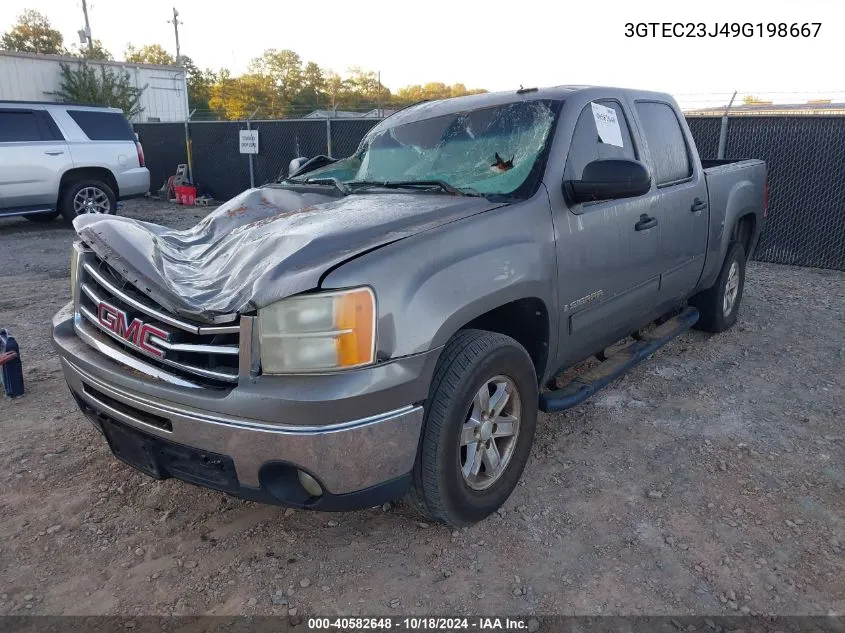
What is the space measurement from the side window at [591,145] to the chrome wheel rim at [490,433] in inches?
42.9

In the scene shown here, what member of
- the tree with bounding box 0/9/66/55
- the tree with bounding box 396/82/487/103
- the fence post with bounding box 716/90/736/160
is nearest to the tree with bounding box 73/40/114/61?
the tree with bounding box 0/9/66/55

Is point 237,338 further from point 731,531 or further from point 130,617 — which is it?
point 731,531

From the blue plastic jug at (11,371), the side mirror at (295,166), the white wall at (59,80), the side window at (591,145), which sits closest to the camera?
the side window at (591,145)

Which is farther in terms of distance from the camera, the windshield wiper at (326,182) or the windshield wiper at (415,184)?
the windshield wiper at (326,182)

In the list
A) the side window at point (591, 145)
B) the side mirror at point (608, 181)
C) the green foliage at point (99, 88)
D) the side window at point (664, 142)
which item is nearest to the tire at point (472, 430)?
the side mirror at point (608, 181)

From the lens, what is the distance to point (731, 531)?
110 inches

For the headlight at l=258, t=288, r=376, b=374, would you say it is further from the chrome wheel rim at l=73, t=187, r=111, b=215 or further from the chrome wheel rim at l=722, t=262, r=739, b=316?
the chrome wheel rim at l=73, t=187, r=111, b=215

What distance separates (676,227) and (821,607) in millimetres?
2280

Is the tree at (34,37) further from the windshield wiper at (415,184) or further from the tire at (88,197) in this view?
the windshield wiper at (415,184)

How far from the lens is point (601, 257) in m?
3.27

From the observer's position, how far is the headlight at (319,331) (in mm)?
2158

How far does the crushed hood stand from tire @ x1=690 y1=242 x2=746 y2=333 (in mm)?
2988

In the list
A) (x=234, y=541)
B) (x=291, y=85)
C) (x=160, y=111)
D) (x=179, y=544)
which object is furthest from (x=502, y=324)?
(x=291, y=85)

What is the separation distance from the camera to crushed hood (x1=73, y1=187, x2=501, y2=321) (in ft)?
7.40
